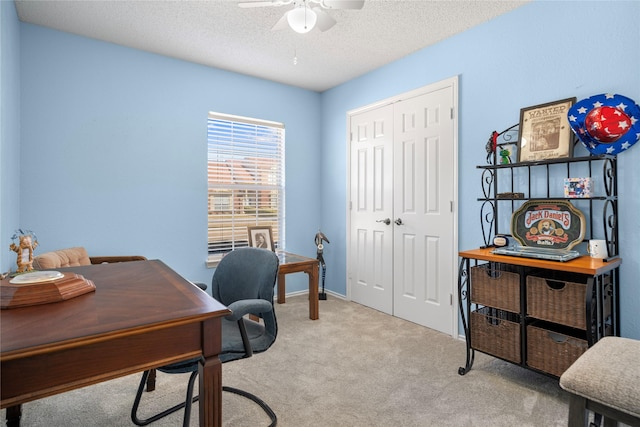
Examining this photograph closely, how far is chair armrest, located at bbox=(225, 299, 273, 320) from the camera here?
1.61m

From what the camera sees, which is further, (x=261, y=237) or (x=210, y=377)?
(x=261, y=237)

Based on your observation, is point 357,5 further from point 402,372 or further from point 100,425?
point 100,425

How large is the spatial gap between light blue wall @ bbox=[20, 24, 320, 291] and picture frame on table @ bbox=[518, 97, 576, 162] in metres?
2.78

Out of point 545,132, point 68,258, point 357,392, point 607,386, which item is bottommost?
point 357,392

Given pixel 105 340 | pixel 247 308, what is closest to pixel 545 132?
pixel 247 308

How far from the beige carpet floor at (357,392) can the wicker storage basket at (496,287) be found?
510mm

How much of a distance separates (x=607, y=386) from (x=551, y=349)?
2.79 ft

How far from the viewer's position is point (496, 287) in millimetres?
2379

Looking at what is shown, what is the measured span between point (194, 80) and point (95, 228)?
1754 mm

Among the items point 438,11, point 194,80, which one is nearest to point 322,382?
point 438,11

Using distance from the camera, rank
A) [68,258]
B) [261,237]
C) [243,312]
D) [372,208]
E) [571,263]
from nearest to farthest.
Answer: [243,312] < [571,263] < [68,258] < [372,208] < [261,237]

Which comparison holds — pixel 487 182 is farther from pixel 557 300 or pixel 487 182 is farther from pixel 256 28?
pixel 256 28

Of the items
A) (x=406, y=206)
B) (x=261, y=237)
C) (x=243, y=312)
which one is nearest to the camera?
(x=243, y=312)

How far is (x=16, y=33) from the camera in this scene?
2766 mm
